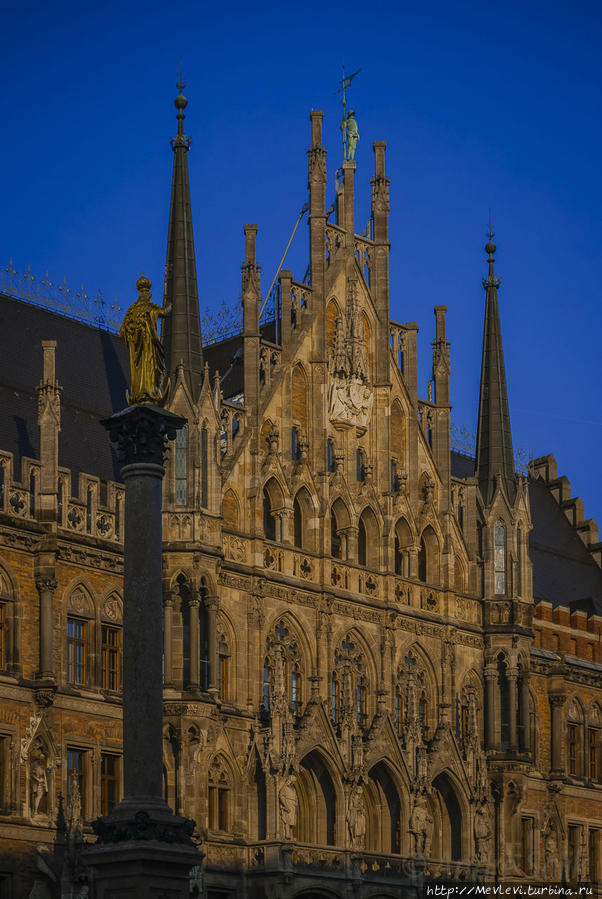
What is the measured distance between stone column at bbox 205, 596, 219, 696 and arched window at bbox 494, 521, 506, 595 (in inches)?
493

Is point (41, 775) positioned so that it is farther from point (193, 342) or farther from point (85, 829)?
point (193, 342)

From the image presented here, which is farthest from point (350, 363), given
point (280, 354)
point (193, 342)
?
point (193, 342)

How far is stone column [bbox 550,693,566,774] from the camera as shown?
205 feet

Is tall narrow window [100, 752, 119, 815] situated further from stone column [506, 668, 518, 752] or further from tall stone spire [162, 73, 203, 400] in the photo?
stone column [506, 668, 518, 752]

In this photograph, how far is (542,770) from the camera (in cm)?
6231

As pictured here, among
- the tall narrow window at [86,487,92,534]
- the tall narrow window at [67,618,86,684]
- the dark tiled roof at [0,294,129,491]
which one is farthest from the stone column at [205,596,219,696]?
the dark tiled roof at [0,294,129,491]

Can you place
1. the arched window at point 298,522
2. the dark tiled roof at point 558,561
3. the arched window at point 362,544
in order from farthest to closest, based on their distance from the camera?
the dark tiled roof at point 558,561 → the arched window at point 362,544 → the arched window at point 298,522

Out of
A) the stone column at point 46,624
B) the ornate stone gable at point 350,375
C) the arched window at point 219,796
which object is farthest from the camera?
the ornate stone gable at point 350,375

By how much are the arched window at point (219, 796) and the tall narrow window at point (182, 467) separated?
6.73 meters

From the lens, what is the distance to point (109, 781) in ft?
161

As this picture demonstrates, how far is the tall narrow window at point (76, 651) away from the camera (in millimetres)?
48625

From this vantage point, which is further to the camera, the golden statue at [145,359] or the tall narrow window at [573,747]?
the tall narrow window at [573,747]

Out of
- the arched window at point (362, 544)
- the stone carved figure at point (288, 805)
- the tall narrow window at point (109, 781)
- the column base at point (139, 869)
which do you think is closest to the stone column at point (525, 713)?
the arched window at point (362, 544)

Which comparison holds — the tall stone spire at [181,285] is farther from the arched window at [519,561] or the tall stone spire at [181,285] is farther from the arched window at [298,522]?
the arched window at [519,561]
